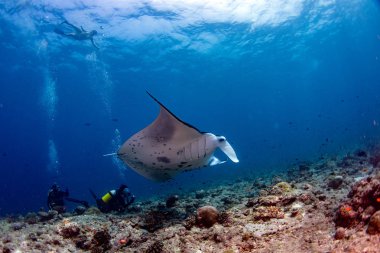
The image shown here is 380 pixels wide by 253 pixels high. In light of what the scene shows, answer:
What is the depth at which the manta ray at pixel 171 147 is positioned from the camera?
464cm

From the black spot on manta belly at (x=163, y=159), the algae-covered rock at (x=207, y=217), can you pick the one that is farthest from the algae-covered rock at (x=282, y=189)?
the black spot on manta belly at (x=163, y=159)

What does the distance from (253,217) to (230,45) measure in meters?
A: 33.5

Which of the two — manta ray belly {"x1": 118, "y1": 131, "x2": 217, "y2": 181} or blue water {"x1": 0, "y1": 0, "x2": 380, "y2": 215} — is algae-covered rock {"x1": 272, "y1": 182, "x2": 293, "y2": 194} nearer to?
manta ray belly {"x1": 118, "y1": 131, "x2": 217, "y2": 181}

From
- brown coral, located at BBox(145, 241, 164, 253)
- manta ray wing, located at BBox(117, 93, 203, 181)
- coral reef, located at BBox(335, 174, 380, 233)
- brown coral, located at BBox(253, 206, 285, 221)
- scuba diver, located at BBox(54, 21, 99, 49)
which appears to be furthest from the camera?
scuba diver, located at BBox(54, 21, 99, 49)

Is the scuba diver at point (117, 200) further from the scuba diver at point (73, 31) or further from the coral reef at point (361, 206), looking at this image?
the scuba diver at point (73, 31)

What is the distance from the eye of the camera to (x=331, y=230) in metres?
3.50

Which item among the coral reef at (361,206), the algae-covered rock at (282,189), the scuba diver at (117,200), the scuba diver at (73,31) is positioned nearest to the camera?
the coral reef at (361,206)

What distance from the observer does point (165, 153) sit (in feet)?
16.4

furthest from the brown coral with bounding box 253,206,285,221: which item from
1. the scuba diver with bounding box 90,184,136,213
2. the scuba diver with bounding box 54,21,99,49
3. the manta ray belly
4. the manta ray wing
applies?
the scuba diver with bounding box 54,21,99,49

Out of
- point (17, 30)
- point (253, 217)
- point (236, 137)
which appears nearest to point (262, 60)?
point (17, 30)

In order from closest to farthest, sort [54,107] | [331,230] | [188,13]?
[331,230]
[188,13]
[54,107]

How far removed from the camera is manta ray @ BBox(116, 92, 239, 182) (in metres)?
4.64

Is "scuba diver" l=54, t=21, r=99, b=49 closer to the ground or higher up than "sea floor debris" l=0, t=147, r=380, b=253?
higher up

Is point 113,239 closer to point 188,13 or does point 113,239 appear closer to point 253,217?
point 253,217
